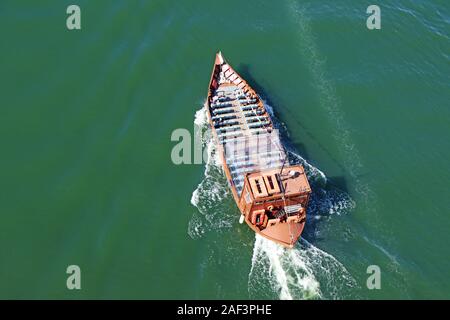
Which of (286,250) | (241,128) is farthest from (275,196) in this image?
(241,128)

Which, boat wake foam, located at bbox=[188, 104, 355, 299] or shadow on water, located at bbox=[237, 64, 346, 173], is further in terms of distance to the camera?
shadow on water, located at bbox=[237, 64, 346, 173]

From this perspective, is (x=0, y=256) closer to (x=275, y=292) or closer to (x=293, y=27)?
(x=275, y=292)

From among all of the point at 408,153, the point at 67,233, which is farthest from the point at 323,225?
the point at 67,233

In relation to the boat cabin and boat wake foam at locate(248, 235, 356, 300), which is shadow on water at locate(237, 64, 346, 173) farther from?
boat wake foam at locate(248, 235, 356, 300)

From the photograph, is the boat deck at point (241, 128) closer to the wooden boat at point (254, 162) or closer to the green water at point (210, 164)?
the wooden boat at point (254, 162)

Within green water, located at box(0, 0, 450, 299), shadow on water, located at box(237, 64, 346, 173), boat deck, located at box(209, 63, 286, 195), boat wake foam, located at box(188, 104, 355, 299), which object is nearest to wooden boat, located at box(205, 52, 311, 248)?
boat deck, located at box(209, 63, 286, 195)
